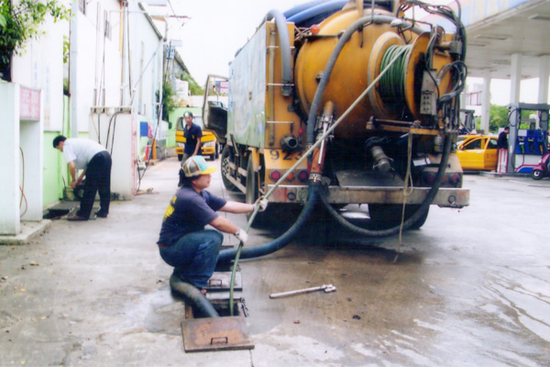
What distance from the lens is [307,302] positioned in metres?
4.85

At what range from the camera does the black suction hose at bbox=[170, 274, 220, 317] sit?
4.32m

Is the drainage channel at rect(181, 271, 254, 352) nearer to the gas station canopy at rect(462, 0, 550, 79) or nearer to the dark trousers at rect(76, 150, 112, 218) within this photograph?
the dark trousers at rect(76, 150, 112, 218)

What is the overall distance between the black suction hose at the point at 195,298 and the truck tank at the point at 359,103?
5.82ft

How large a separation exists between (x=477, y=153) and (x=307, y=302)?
1876 cm

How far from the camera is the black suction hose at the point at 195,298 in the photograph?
14.2 ft

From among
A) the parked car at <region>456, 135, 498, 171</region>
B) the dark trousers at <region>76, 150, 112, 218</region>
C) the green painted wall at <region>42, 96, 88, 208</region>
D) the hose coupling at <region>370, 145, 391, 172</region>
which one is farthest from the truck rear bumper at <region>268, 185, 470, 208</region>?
the parked car at <region>456, 135, 498, 171</region>

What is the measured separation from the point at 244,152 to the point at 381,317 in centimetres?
547

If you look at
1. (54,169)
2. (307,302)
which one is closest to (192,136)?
→ (54,169)

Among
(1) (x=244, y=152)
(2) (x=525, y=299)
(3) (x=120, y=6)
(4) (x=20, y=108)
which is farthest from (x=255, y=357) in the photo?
(3) (x=120, y=6)

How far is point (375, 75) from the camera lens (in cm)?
623

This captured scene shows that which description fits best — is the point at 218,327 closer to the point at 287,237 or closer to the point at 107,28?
the point at 287,237

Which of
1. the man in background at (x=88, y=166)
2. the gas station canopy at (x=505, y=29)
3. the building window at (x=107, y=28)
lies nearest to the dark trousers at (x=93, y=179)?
the man in background at (x=88, y=166)

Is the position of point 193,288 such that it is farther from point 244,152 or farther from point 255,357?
point 244,152

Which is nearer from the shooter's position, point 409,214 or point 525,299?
point 525,299
